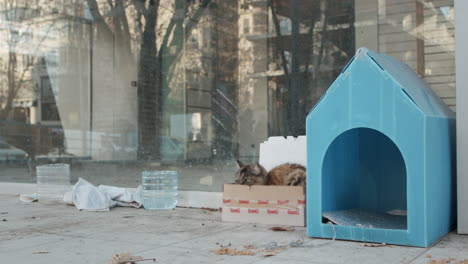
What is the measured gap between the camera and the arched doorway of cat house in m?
4.34

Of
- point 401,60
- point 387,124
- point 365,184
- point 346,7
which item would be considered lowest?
point 365,184

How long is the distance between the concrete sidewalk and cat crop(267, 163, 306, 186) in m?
0.49

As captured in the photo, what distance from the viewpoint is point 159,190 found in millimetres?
6324

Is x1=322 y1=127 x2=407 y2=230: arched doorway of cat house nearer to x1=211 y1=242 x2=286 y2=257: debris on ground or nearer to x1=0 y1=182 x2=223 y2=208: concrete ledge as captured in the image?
x1=211 y1=242 x2=286 y2=257: debris on ground

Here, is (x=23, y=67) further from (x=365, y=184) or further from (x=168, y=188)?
(x=365, y=184)

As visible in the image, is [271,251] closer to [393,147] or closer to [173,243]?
[173,243]

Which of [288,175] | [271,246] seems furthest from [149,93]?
[271,246]

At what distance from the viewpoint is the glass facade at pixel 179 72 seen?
5.23m

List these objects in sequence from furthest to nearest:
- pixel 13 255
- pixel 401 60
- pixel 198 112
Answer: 1. pixel 198 112
2. pixel 401 60
3. pixel 13 255

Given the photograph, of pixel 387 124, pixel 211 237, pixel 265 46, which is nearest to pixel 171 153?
pixel 265 46

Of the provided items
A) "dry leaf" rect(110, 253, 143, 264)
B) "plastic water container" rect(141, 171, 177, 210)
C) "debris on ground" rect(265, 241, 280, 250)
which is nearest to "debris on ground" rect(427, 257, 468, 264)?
"debris on ground" rect(265, 241, 280, 250)

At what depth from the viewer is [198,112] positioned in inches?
247

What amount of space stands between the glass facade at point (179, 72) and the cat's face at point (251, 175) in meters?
0.87

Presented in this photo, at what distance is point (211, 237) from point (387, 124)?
5.36 ft
